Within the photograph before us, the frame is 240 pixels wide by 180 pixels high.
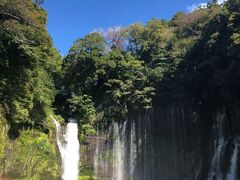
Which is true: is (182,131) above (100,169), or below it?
above

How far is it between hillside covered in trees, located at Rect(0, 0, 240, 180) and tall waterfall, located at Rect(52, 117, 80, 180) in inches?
21.5

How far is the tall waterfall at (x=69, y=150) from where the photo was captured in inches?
1064

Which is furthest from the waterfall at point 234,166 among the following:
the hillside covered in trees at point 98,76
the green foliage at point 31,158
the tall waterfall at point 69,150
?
the green foliage at point 31,158

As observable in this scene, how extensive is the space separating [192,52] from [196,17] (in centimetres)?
724

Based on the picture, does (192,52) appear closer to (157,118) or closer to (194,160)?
(157,118)

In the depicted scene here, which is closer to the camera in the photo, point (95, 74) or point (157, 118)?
point (157, 118)

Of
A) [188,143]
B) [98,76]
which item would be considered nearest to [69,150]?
[98,76]

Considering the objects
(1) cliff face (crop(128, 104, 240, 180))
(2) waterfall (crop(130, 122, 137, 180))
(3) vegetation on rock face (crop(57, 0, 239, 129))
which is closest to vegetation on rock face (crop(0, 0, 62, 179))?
(3) vegetation on rock face (crop(57, 0, 239, 129))

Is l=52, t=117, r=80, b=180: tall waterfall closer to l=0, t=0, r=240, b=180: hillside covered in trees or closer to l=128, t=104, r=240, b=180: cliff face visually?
l=0, t=0, r=240, b=180: hillside covered in trees

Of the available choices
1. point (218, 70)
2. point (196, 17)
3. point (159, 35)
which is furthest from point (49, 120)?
→ point (196, 17)

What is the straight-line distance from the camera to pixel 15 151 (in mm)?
23844

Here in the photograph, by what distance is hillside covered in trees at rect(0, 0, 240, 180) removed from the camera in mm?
22656

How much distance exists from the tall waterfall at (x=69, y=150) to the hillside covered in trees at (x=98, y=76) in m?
0.54

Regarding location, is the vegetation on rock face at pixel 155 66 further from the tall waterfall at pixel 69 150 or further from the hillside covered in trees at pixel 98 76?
the tall waterfall at pixel 69 150
